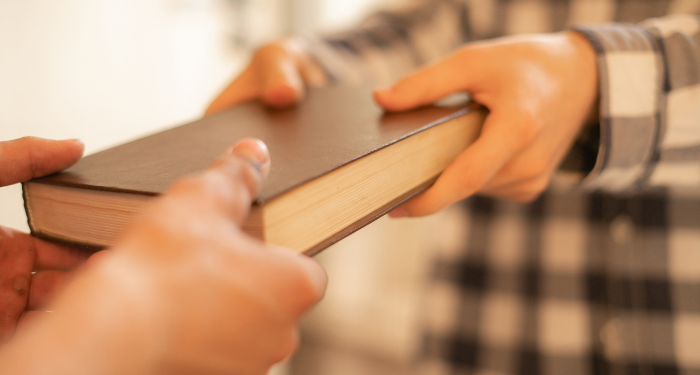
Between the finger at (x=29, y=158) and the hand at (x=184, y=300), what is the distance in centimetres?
22

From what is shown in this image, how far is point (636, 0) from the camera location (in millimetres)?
691

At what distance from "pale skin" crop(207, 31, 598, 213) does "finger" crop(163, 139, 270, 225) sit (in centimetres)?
22

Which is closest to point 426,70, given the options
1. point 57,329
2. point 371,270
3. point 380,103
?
point 380,103

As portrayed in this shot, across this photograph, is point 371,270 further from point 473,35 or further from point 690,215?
point 690,215

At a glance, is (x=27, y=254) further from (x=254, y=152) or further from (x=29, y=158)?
(x=254, y=152)

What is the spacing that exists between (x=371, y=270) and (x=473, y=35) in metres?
0.93

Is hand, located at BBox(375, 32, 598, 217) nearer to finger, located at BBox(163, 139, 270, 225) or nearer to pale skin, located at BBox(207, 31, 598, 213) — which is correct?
pale skin, located at BBox(207, 31, 598, 213)

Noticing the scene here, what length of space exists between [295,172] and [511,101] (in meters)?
0.27

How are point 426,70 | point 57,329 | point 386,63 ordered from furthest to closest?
point 386,63
point 426,70
point 57,329

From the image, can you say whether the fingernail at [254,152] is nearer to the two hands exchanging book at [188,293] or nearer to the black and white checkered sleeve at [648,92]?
the two hands exchanging book at [188,293]

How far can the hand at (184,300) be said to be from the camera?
0.55 ft

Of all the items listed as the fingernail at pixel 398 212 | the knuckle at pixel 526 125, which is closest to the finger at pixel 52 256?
the fingernail at pixel 398 212

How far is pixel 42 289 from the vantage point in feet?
1.15

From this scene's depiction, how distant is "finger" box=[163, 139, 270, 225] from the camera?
21 cm
